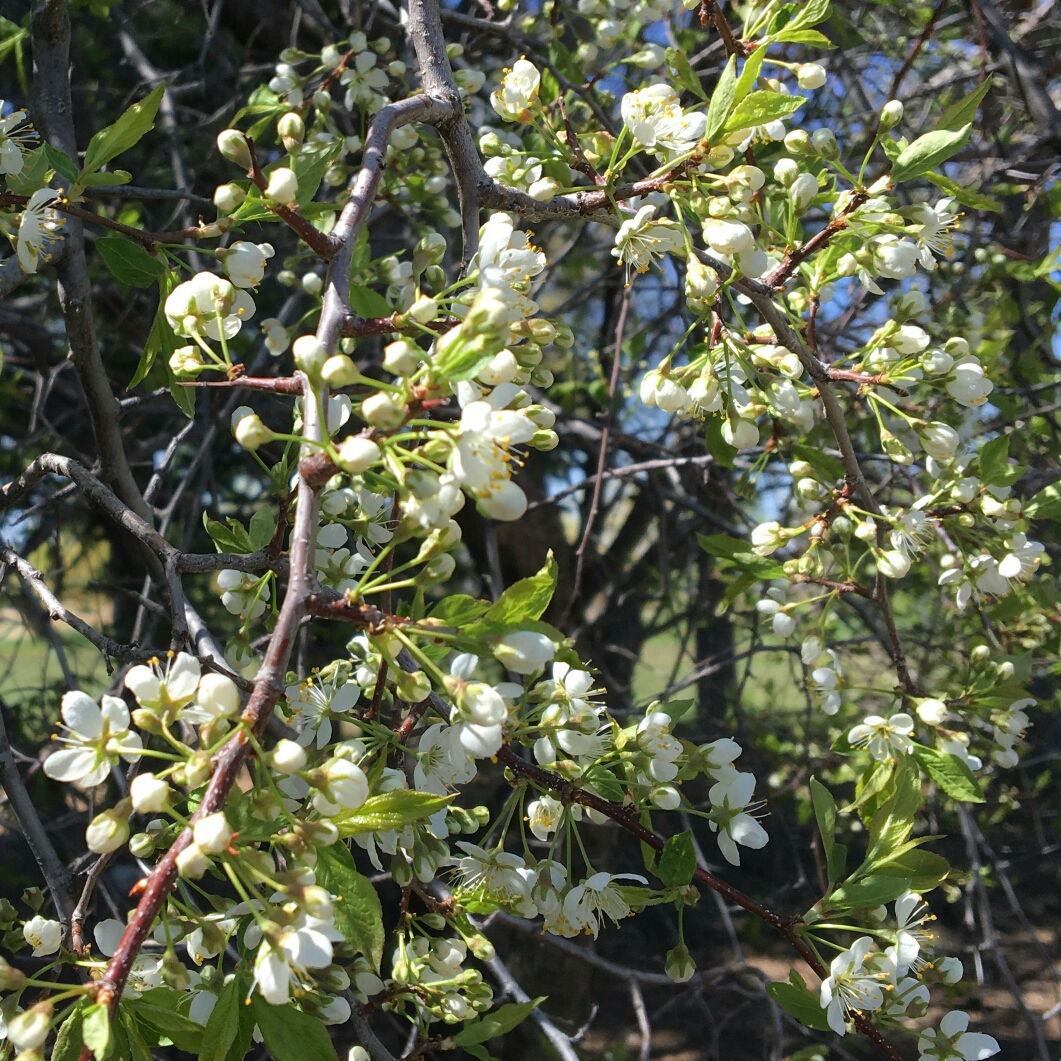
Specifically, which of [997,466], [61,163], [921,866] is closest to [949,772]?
[921,866]

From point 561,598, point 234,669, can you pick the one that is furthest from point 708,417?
point 561,598

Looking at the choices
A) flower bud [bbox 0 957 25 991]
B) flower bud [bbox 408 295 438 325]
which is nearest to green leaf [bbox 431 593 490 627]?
flower bud [bbox 408 295 438 325]

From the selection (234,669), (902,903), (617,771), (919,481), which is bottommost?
(919,481)

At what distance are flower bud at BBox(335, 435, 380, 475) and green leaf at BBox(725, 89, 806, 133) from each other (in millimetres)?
686

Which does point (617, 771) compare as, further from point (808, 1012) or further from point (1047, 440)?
point (1047, 440)

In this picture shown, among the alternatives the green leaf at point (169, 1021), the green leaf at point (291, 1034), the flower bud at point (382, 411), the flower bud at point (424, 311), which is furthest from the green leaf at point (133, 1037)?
the flower bud at point (424, 311)

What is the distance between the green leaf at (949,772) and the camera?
1572 millimetres

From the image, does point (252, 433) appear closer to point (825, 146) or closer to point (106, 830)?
point (106, 830)

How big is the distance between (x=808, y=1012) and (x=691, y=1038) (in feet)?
10.3

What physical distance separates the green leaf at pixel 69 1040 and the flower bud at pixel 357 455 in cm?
60

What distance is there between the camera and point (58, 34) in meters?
1.91

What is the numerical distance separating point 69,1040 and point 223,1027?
15 centimetres

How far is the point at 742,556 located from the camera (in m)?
1.77

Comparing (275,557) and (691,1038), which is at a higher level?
(275,557)
